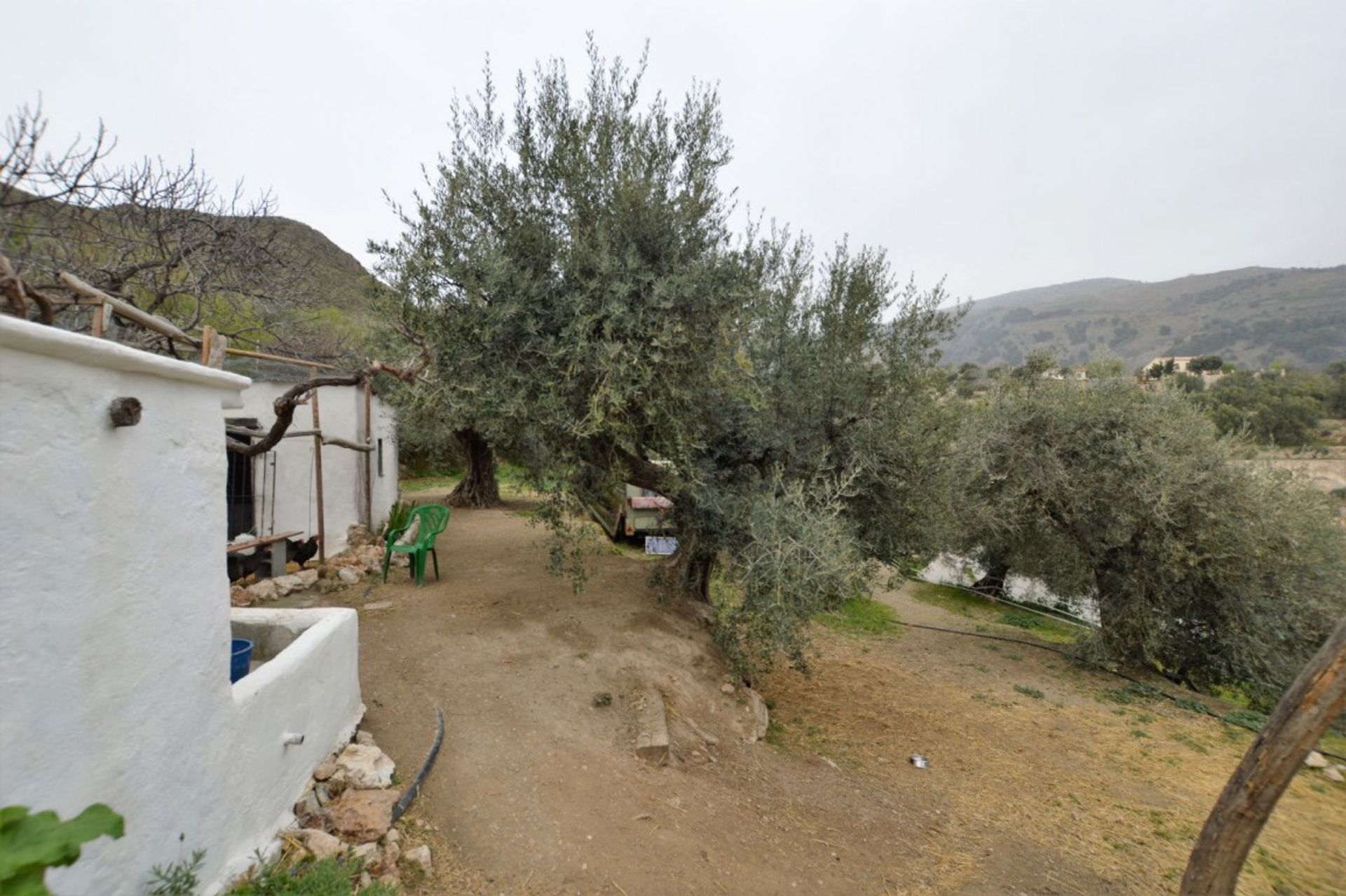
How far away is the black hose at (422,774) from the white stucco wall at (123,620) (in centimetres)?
66

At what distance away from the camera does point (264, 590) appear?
20.3 feet

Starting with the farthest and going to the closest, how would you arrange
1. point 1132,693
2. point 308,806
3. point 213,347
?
1. point 1132,693
2. point 213,347
3. point 308,806

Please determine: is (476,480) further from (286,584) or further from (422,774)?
(422,774)

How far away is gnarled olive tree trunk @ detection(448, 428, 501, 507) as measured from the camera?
15.5m

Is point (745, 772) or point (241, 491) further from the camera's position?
point (241, 491)

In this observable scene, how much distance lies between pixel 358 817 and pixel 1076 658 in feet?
36.2

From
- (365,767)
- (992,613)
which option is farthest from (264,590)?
(992,613)

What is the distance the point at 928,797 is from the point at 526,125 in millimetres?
7619

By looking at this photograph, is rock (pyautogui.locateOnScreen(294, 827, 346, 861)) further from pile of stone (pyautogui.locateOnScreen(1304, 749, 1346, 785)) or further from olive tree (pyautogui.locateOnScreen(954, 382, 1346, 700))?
pile of stone (pyautogui.locateOnScreen(1304, 749, 1346, 785))

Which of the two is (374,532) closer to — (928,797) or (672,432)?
(672,432)

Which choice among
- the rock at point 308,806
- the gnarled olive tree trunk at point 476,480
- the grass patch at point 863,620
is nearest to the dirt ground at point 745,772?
the rock at point 308,806

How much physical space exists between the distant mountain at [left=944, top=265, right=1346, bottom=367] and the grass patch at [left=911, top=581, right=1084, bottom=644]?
44906mm

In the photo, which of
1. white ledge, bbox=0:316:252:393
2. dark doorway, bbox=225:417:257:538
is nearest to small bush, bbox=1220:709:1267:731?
white ledge, bbox=0:316:252:393

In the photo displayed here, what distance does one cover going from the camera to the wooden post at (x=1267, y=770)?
2826 mm
